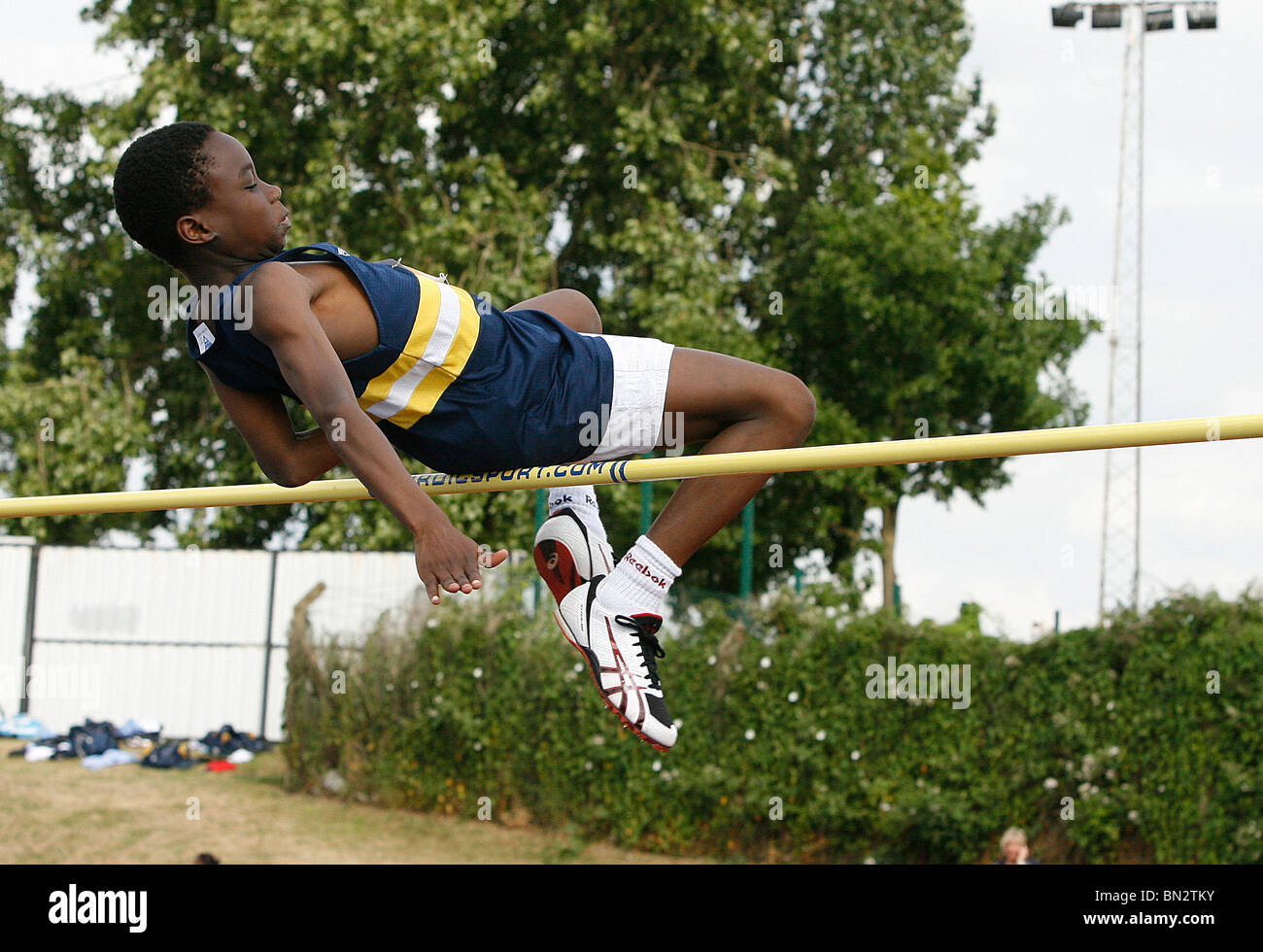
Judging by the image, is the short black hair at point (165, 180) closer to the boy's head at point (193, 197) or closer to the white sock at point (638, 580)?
the boy's head at point (193, 197)

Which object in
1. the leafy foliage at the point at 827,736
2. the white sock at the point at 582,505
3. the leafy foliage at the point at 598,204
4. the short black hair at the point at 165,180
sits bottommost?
the leafy foliage at the point at 827,736

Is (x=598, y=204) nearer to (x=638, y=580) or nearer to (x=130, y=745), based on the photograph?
(x=130, y=745)

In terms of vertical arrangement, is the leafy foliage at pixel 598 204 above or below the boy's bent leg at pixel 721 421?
above

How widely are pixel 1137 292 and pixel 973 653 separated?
6.64 metres

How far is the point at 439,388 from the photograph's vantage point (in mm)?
2963

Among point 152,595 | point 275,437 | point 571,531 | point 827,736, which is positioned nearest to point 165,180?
point 275,437

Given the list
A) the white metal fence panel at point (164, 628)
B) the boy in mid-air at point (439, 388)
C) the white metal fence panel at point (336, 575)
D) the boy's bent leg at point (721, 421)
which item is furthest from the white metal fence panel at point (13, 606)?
the boy's bent leg at point (721, 421)

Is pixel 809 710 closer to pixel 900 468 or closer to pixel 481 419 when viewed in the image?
pixel 481 419

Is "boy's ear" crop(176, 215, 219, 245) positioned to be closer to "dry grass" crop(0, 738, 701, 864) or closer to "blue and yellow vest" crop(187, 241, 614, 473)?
"blue and yellow vest" crop(187, 241, 614, 473)

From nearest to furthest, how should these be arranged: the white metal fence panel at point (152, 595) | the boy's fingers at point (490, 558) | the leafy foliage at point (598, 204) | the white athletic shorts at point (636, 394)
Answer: the boy's fingers at point (490, 558)
the white athletic shorts at point (636, 394)
the white metal fence panel at point (152, 595)
the leafy foliage at point (598, 204)

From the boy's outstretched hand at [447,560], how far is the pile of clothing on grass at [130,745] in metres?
10.3

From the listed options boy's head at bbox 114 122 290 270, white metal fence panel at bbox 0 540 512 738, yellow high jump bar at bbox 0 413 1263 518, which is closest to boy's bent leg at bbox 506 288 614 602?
yellow high jump bar at bbox 0 413 1263 518

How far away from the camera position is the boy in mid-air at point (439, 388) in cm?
272
